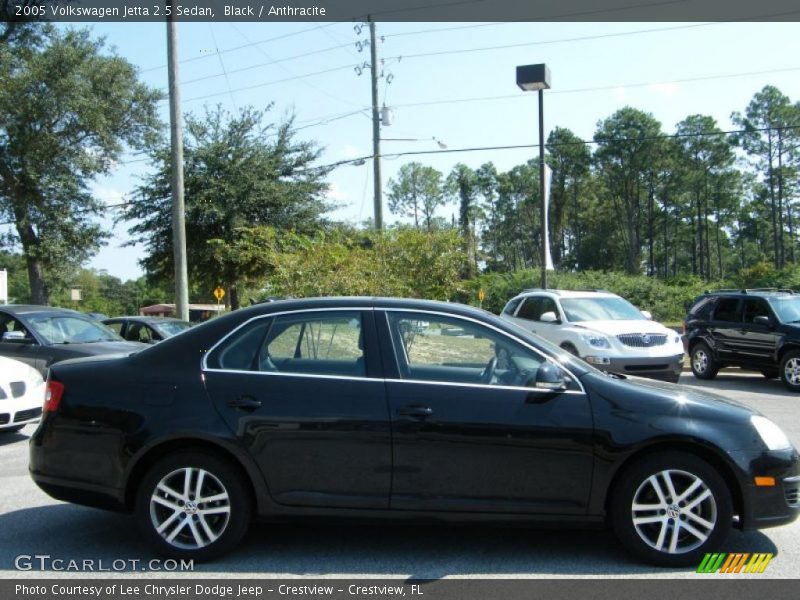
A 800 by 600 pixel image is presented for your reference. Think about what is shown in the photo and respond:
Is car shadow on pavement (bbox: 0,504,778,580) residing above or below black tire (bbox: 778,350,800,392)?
below

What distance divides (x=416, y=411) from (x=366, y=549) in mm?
1057

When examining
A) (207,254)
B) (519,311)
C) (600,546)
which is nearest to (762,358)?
(519,311)

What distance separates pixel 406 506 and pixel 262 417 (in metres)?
1.03

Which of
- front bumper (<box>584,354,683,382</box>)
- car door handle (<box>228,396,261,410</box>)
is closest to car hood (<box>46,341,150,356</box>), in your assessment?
car door handle (<box>228,396,261,410</box>)

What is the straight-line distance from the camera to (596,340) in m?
11.9

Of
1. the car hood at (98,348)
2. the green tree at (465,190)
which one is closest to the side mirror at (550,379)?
the car hood at (98,348)

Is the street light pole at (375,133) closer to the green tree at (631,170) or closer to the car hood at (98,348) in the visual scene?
the car hood at (98,348)

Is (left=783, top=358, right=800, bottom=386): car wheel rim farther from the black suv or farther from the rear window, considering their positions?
the rear window

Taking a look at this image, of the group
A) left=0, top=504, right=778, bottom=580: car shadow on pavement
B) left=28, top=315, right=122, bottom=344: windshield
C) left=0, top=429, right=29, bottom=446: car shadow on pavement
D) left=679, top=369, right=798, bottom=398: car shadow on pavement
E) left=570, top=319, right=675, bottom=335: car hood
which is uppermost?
left=28, top=315, right=122, bottom=344: windshield

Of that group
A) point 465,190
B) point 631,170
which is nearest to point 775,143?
point 631,170

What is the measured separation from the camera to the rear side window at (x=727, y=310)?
562 inches

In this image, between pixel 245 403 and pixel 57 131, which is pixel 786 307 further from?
pixel 57 131

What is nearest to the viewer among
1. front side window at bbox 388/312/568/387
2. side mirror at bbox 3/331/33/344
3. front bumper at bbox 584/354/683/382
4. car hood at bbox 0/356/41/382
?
front side window at bbox 388/312/568/387
